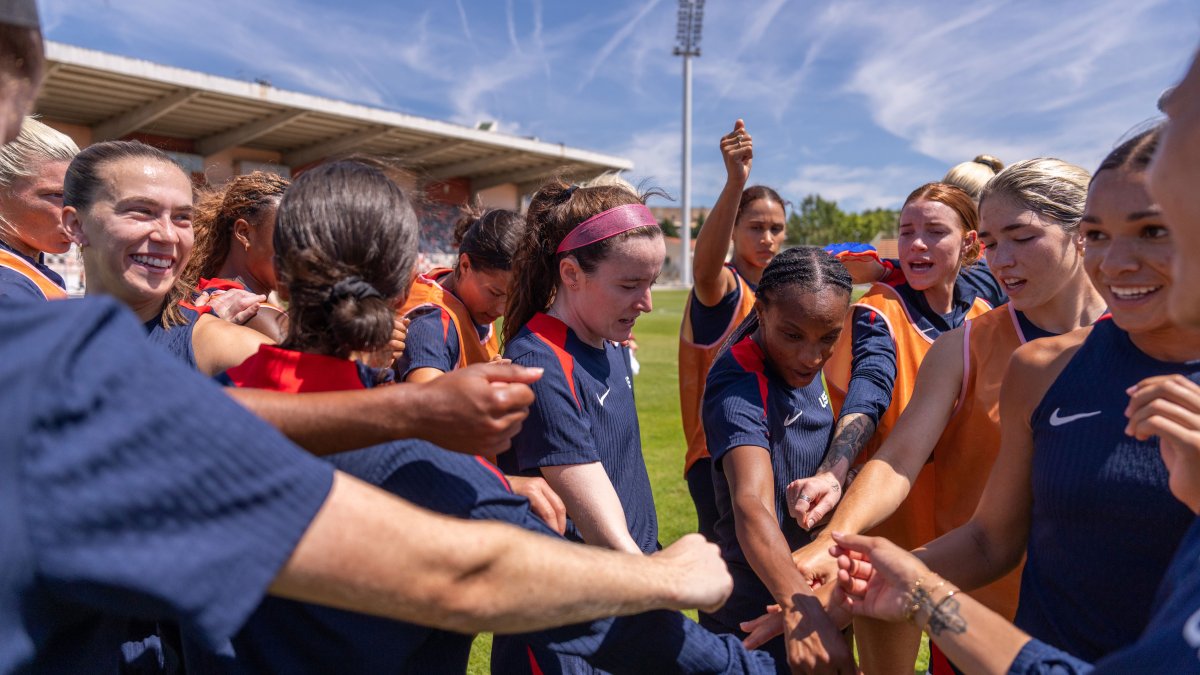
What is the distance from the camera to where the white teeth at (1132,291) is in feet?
5.71

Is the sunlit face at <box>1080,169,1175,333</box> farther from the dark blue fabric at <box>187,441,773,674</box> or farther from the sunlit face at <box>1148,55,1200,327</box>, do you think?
the dark blue fabric at <box>187,441,773,674</box>

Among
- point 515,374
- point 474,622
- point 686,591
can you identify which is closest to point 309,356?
point 515,374

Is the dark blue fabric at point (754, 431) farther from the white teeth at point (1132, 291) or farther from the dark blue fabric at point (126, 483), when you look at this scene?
the dark blue fabric at point (126, 483)

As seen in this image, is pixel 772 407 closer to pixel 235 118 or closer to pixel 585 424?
pixel 585 424

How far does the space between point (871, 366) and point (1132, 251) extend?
1.28 meters

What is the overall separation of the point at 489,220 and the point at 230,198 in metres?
1.19

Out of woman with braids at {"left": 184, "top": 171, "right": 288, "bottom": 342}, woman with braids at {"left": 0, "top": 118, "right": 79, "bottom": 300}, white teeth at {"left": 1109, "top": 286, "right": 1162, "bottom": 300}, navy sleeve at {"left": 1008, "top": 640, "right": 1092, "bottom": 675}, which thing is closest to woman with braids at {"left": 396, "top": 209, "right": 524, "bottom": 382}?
woman with braids at {"left": 184, "top": 171, "right": 288, "bottom": 342}

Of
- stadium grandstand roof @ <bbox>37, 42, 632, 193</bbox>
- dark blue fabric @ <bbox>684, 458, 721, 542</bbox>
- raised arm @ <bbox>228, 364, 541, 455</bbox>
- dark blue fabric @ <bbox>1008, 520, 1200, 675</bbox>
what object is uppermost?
stadium grandstand roof @ <bbox>37, 42, 632, 193</bbox>

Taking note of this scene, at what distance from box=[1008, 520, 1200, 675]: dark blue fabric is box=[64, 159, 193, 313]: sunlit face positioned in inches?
108

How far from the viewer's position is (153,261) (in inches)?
97.9

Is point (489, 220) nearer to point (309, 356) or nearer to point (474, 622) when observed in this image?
point (309, 356)

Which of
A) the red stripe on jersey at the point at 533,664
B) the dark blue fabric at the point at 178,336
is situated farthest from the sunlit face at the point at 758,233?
the dark blue fabric at the point at 178,336

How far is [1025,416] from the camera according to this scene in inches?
Answer: 77.3

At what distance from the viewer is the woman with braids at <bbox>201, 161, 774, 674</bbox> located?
1.38 meters
